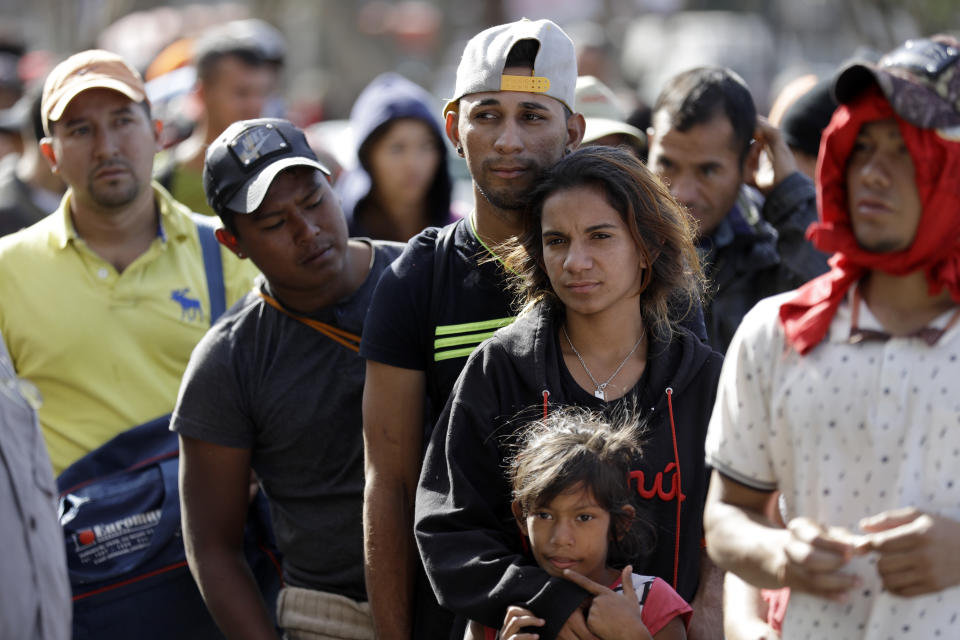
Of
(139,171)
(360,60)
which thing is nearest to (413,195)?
(139,171)

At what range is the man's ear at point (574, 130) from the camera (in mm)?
3523

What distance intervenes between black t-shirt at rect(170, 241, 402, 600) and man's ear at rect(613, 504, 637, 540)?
97 cm

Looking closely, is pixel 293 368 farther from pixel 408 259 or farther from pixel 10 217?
pixel 10 217

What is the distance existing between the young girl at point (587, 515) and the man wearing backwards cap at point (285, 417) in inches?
33.0

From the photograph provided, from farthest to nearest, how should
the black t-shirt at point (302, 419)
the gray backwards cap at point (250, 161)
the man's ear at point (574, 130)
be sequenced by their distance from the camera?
the gray backwards cap at point (250, 161) → the black t-shirt at point (302, 419) → the man's ear at point (574, 130)

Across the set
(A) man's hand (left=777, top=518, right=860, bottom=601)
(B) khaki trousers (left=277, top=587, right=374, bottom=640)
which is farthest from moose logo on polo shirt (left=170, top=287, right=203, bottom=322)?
(A) man's hand (left=777, top=518, right=860, bottom=601)

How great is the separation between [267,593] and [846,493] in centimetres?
224

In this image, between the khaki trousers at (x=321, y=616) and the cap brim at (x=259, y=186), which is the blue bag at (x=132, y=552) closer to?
the khaki trousers at (x=321, y=616)

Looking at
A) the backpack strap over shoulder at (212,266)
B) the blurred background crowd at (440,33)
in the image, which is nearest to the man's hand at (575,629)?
the backpack strap over shoulder at (212,266)

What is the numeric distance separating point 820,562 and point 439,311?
1386 mm

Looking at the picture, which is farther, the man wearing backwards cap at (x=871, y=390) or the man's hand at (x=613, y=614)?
the man's hand at (x=613, y=614)

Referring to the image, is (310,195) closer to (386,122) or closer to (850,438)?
(850,438)

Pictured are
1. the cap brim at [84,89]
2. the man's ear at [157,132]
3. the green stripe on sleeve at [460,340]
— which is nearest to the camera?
the green stripe on sleeve at [460,340]

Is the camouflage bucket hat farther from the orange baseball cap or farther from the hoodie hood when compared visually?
the hoodie hood
